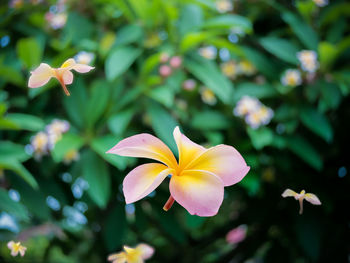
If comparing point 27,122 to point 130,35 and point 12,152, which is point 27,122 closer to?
point 12,152

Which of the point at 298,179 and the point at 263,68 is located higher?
the point at 263,68

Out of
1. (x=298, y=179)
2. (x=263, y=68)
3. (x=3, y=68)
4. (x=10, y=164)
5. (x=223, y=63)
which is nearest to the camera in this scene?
(x=10, y=164)

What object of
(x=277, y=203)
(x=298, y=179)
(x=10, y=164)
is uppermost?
(x=10, y=164)

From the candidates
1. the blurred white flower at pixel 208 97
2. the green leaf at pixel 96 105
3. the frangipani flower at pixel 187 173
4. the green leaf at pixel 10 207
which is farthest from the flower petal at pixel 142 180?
the blurred white flower at pixel 208 97

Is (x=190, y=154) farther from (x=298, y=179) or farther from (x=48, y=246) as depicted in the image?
(x=48, y=246)

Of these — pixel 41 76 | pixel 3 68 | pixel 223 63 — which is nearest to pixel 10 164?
pixel 3 68

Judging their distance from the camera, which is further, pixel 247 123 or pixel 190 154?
pixel 247 123

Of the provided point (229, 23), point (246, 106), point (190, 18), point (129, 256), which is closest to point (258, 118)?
point (246, 106)

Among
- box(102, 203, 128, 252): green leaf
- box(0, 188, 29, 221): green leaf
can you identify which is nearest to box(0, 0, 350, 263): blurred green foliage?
box(102, 203, 128, 252): green leaf
